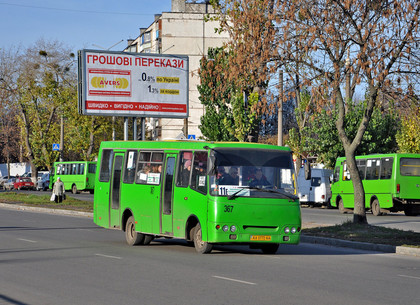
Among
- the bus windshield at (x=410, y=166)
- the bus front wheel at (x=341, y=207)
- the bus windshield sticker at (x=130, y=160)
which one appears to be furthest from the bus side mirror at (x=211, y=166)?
the bus front wheel at (x=341, y=207)

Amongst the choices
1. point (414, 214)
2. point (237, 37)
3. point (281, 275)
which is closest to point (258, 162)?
point (281, 275)

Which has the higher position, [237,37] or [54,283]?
[237,37]

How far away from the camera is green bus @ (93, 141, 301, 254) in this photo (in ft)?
52.6

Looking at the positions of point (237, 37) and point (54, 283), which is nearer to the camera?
point (54, 283)

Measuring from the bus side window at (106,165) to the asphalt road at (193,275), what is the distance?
185cm

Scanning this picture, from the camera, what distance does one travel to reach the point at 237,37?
68.1ft

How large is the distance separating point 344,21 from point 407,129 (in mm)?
34599

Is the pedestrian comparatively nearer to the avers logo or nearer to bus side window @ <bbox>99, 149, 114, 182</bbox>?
the avers logo

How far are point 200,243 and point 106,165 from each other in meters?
5.00

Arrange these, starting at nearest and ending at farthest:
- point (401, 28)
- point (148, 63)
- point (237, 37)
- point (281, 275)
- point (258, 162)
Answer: point (281, 275) < point (258, 162) < point (401, 28) < point (237, 37) < point (148, 63)

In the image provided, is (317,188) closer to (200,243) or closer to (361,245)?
(361,245)

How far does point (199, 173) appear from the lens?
16656 mm

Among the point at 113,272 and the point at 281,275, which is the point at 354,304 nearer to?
the point at 281,275

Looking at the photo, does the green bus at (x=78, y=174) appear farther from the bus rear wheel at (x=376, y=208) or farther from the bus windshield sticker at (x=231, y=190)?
the bus windshield sticker at (x=231, y=190)
